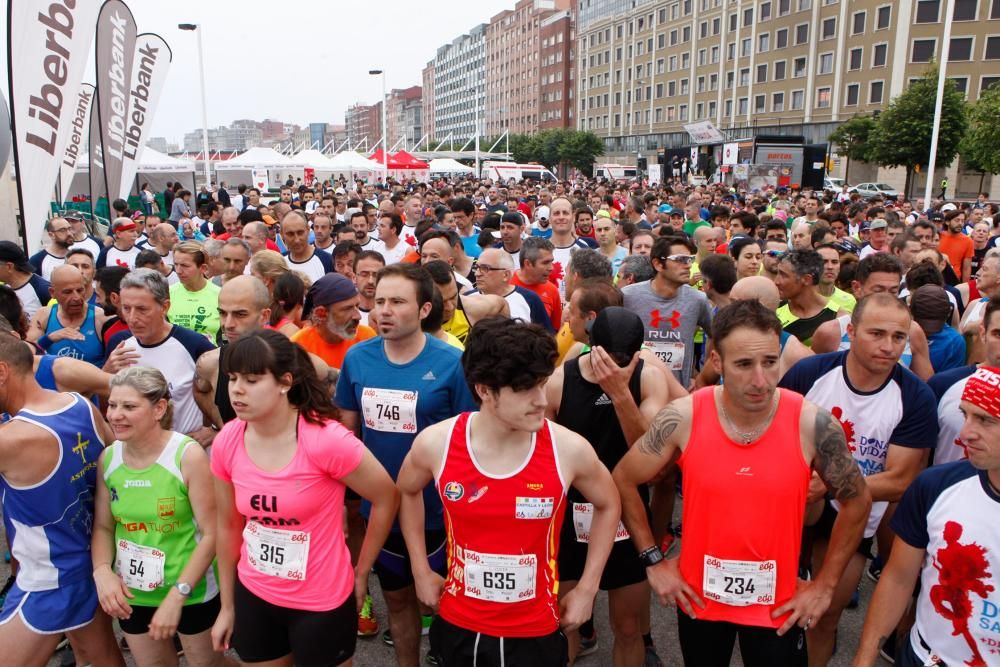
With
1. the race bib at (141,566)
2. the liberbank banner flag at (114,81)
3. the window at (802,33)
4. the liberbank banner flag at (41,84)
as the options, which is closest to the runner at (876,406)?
the race bib at (141,566)

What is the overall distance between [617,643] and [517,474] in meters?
1.37

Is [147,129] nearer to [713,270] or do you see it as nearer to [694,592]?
[713,270]

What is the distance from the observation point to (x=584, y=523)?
9.57ft

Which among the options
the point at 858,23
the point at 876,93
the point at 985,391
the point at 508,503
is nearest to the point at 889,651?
the point at 985,391

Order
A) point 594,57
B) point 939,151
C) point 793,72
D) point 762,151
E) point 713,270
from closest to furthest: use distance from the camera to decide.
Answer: point 713,270
point 762,151
point 939,151
point 793,72
point 594,57

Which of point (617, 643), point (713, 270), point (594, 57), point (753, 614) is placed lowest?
point (617, 643)

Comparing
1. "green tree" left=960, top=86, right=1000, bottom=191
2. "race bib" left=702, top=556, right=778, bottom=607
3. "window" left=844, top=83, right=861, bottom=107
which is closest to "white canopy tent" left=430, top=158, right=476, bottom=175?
"green tree" left=960, top=86, right=1000, bottom=191

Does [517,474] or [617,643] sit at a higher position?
[517,474]

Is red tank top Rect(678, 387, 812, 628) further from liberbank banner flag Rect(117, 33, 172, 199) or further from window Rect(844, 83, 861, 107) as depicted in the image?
window Rect(844, 83, 861, 107)

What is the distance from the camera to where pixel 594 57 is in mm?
81750

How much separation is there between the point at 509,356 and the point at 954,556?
1.51 meters

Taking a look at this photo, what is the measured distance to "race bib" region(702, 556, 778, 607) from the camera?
2.37 metres

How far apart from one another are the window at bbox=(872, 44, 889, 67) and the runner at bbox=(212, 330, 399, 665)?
5651 centimetres

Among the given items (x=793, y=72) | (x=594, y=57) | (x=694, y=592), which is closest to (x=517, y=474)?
(x=694, y=592)
